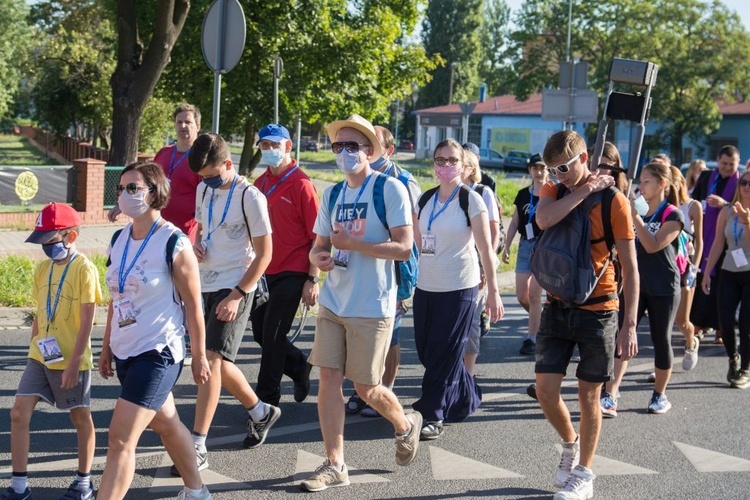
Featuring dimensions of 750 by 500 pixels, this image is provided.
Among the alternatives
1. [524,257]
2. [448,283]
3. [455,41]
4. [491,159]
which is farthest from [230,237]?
[455,41]

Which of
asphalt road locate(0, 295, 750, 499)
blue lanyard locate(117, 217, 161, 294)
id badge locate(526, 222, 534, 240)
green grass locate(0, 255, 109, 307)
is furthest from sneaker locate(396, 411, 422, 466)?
green grass locate(0, 255, 109, 307)

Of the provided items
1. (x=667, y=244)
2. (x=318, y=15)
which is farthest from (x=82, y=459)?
(x=318, y=15)

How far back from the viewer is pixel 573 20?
5372 centimetres

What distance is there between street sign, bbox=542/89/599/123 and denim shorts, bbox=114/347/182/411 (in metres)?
12.6

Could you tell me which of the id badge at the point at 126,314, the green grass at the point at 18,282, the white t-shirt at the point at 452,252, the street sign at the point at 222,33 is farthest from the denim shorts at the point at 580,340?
the green grass at the point at 18,282

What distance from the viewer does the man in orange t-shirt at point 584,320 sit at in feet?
16.6

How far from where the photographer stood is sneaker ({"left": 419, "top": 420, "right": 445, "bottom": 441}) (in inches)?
247

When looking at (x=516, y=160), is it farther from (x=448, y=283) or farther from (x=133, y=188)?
(x=133, y=188)

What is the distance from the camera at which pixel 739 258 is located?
8078mm

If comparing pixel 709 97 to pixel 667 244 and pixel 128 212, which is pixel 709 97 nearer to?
pixel 667 244

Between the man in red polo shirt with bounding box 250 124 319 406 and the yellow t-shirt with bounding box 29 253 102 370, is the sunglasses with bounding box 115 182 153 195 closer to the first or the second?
the yellow t-shirt with bounding box 29 253 102 370

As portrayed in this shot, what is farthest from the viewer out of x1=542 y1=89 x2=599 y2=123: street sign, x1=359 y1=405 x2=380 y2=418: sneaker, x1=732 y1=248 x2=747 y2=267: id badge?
x1=542 y1=89 x2=599 y2=123: street sign

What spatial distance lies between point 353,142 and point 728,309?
174 inches

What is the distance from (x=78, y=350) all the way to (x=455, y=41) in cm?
8774
